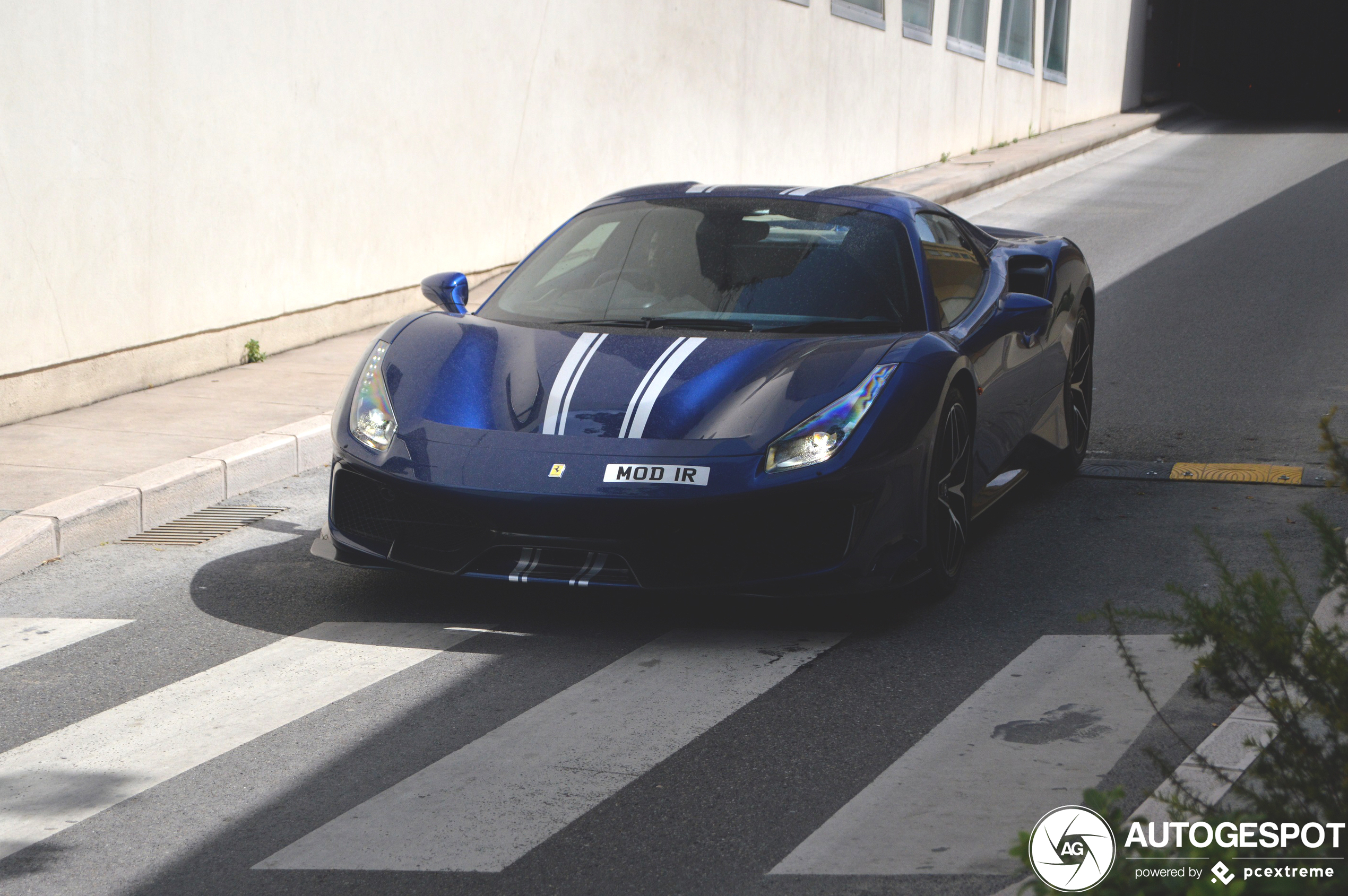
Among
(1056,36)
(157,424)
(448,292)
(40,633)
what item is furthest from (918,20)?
(40,633)

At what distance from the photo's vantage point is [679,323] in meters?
5.20

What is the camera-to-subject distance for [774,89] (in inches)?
682

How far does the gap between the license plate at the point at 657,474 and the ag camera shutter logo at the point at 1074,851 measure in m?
2.07

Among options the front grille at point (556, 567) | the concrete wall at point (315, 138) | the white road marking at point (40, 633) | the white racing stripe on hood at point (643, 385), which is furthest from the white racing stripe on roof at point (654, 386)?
the concrete wall at point (315, 138)

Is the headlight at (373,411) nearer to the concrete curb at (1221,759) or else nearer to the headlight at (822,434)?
the headlight at (822,434)

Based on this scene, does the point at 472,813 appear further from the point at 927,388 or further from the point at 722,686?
the point at 927,388

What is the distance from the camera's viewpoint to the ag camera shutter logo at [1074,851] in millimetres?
2283

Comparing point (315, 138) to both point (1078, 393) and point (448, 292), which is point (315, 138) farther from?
point (1078, 393)

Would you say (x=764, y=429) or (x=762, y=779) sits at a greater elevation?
(x=764, y=429)

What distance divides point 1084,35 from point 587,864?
2913 cm

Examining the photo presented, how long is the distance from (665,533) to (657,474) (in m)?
0.17

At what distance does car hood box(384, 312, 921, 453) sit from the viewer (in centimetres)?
450

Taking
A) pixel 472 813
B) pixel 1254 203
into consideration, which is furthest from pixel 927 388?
pixel 1254 203

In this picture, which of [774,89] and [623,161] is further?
[774,89]
